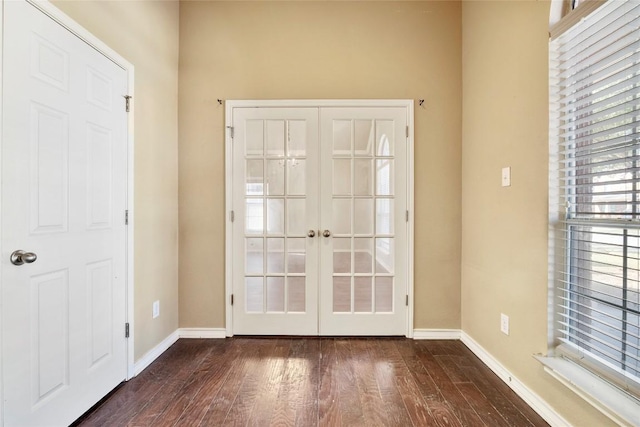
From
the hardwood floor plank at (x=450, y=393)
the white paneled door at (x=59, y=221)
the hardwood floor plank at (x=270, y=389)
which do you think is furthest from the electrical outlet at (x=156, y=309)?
the hardwood floor plank at (x=450, y=393)

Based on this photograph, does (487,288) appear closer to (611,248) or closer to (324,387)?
(611,248)

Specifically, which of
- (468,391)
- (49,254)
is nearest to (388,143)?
(468,391)

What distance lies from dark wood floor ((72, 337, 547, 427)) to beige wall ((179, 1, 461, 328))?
57cm

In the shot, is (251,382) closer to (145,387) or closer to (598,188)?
(145,387)

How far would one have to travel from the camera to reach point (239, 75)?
2.60 m

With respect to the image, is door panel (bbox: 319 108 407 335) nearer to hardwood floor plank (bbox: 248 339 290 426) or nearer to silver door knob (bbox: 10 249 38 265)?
hardwood floor plank (bbox: 248 339 290 426)

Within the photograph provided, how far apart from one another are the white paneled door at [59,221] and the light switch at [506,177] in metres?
2.54

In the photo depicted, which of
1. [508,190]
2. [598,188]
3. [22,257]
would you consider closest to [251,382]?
[22,257]

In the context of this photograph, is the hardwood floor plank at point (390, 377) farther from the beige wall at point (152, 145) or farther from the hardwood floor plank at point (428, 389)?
the beige wall at point (152, 145)

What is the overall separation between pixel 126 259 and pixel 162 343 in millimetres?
845

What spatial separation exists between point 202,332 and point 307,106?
223 centimetres

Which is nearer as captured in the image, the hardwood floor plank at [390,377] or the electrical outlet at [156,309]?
the hardwood floor plank at [390,377]

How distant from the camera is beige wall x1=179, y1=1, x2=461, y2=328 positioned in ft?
8.48

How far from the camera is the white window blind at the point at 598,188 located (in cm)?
125
